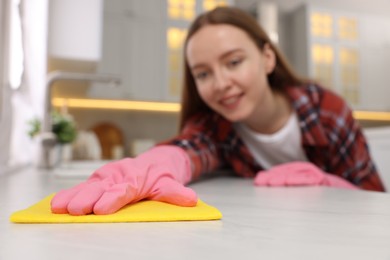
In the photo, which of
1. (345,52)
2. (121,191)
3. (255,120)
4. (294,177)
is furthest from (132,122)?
(121,191)

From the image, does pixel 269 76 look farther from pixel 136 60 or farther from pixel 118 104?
pixel 118 104

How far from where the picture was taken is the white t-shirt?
1.03 m

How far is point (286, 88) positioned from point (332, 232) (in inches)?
33.0

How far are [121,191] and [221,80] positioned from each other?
0.53 metres

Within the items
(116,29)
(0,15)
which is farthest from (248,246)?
(116,29)

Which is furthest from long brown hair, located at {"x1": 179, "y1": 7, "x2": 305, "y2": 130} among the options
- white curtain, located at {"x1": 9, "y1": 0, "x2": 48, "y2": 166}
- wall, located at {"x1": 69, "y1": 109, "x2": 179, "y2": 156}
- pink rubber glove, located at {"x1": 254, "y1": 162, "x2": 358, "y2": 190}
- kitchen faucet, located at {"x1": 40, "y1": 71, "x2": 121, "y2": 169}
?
wall, located at {"x1": 69, "y1": 109, "x2": 179, "y2": 156}

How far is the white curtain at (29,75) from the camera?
1469 millimetres

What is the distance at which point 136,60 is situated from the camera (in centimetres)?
298

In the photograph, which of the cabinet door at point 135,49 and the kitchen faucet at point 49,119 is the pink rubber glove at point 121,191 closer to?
the kitchen faucet at point 49,119

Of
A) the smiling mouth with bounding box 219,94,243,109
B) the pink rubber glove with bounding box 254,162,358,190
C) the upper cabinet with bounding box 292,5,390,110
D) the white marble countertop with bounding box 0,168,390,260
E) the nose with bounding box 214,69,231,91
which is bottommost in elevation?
the pink rubber glove with bounding box 254,162,358,190

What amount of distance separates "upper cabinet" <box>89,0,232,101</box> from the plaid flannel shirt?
6.51 ft

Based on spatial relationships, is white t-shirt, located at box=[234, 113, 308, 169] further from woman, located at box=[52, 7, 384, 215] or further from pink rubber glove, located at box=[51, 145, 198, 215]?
pink rubber glove, located at box=[51, 145, 198, 215]

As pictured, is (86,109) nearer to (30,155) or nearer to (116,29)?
(116,29)

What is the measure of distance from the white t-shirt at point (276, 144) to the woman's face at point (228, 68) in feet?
0.42
